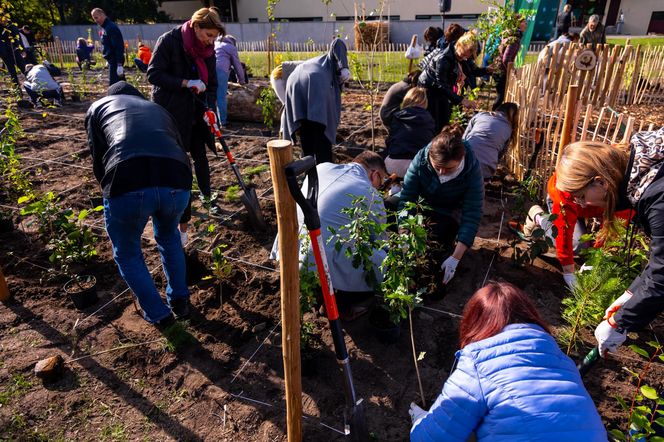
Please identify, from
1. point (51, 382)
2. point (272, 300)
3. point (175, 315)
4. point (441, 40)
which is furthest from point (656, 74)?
point (51, 382)

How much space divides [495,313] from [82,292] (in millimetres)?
2716

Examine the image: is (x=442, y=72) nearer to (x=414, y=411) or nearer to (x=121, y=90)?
(x=121, y=90)

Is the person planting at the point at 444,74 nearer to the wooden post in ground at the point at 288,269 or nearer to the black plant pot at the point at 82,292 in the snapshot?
the wooden post in ground at the point at 288,269

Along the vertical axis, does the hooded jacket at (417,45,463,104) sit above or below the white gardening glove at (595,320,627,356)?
above

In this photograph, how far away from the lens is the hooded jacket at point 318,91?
3.79m

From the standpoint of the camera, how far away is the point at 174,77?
11.3ft

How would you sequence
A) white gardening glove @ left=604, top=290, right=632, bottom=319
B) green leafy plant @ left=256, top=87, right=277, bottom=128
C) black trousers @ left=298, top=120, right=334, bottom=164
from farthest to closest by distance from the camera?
green leafy plant @ left=256, top=87, right=277, bottom=128
black trousers @ left=298, top=120, right=334, bottom=164
white gardening glove @ left=604, top=290, right=632, bottom=319

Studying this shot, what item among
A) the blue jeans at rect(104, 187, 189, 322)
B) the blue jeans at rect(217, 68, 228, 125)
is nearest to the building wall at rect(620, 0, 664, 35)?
the blue jeans at rect(217, 68, 228, 125)

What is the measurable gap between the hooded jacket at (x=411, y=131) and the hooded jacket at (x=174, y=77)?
1910mm

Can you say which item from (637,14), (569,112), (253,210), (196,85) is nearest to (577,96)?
(569,112)

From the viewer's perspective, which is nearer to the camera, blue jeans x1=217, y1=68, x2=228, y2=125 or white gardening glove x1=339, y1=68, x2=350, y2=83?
white gardening glove x1=339, y1=68, x2=350, y2=83

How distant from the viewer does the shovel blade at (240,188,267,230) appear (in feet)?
A: 12.3

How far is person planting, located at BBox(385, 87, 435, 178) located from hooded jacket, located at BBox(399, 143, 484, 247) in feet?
4.02

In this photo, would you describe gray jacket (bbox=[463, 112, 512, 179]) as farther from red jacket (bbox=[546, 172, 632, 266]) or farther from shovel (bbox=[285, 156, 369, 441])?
shovel (bbox=[285, 156, 369, 441])
